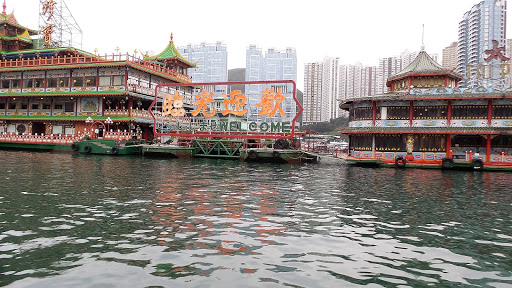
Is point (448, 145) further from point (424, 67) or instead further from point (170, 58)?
point (170, 58)

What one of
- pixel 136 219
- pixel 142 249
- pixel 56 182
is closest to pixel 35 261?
pixel 142 249

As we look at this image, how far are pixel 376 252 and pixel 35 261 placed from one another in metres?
6.33

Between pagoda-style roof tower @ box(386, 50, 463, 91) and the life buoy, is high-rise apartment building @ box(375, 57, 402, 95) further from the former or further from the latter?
the life buoy

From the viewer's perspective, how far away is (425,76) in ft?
109

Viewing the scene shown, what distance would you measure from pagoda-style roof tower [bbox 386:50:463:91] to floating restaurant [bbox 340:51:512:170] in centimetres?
8

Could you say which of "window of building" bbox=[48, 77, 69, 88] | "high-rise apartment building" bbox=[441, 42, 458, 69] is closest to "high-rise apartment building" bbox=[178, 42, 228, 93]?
"high-rise apartment building" bbox=[441, 42, 458, 69]

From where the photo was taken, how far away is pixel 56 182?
50.3 feet

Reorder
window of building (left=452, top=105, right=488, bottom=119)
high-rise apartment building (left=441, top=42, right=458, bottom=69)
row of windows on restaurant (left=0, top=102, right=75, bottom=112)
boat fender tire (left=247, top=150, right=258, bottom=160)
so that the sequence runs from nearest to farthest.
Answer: window of building (left=452, top=105, right=488, bottom=119) < boat fender tire (left=247, top=150, right=258, bottom=160) < row of windows on restaurant (left=0, top=102, right=75, bottom=112) < high-rise apartment building (left=441, top=42, right=458, bottom=69)

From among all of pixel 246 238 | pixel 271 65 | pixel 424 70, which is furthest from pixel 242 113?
pixel 271 65

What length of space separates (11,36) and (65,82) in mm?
17849

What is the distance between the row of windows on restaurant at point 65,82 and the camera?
41094mm

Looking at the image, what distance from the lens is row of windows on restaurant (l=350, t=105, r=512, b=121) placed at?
29.7m

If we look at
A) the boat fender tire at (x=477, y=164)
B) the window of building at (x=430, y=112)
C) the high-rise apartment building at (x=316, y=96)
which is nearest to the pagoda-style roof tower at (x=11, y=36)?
→ the window of building at (x=430, y=112)

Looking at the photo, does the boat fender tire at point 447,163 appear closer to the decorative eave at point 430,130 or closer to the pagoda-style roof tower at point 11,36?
the decorative eave at point 430,130
